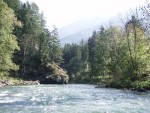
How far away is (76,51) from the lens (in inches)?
4860

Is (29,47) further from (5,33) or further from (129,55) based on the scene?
(5,33)

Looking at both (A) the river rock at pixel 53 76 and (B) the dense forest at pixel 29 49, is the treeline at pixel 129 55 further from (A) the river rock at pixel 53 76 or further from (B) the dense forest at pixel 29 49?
(B) the dense forest at pixel 29 49

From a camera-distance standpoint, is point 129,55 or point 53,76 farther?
point 53,76

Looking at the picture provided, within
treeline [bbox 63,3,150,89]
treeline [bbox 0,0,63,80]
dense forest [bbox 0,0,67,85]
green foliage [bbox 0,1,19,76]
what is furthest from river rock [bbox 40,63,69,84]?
green foliage [bbox 0,1,19,76]

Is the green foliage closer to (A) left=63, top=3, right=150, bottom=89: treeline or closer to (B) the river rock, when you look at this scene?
(A) left=63, top=3, right=150, bottom=89: treeline

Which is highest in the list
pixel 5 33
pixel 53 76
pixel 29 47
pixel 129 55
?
pixel 29 47

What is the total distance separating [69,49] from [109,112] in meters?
107

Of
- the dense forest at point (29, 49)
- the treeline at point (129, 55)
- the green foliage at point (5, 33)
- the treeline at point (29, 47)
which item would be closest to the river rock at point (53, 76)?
the dense forest at point (29, 49)

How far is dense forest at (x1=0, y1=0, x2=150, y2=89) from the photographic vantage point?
48.6 metres

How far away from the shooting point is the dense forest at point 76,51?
4859 centimetres

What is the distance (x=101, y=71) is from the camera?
87125mm

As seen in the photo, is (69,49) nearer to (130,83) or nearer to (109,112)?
(130,83)

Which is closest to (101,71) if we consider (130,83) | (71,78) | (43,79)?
(43,79)

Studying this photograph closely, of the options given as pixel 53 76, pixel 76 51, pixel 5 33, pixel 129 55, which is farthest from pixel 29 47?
pixel 5 33
